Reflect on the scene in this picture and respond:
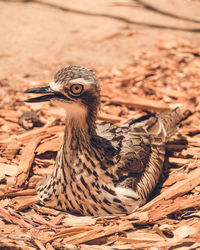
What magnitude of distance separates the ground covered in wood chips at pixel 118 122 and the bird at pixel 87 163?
0.11 m

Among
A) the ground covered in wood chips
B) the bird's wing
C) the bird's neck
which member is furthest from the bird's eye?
the ground covered in wood chips

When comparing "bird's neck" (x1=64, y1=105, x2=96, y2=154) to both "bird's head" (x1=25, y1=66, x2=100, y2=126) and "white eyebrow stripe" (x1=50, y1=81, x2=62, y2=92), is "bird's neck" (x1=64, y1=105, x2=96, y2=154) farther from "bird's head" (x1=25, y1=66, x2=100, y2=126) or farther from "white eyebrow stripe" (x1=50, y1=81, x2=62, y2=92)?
"white eyebrow stripe" (x1=50, y1=81, x2=62, y2=92)

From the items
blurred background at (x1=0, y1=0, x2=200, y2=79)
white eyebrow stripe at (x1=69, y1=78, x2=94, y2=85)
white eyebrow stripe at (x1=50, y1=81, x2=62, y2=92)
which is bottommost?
→ white eyebrow stripe at (x1=50, y1=81, x2=62, y2=92)

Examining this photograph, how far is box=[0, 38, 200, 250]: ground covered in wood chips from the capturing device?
3.01m

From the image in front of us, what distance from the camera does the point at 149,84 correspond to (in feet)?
19.2

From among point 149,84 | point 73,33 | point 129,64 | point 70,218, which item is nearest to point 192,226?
point 70,218

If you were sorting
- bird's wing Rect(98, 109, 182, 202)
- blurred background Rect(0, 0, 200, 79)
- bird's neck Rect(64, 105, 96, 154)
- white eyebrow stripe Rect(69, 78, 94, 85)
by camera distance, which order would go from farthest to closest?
blurred background Rect(0, 0, 200, 79) → bird's wing Rect(98, 109, 182, 202) → bird's neck Rect(64, 105, 96, 154) → white eyebrow stripe Rect(69, 78, 94, 85)

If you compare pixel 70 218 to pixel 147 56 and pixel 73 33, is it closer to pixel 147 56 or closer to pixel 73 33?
pixel 147 56

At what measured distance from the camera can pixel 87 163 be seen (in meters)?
3.28

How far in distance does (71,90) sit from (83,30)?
4814 millimetres

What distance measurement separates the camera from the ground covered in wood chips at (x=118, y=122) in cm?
301

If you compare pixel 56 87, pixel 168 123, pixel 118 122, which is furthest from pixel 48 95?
pixel 118 122

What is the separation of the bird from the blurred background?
296cm

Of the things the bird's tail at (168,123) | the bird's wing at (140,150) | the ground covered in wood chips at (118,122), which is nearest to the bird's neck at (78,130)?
the bird's wing at (140,150)
